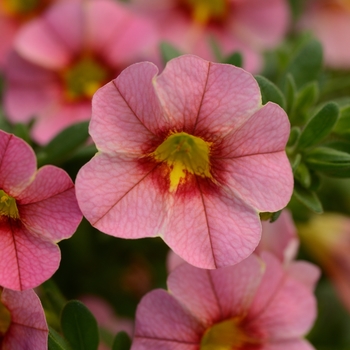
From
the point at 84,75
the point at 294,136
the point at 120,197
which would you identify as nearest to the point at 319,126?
the point at 294,136

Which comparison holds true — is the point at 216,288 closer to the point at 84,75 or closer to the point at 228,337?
the point at 228,337

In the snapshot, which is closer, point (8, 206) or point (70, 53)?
point (8, 206)

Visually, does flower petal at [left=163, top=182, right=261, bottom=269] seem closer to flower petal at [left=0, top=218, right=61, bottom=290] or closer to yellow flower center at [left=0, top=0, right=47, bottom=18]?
flower petal at [left=0, top=218, right=61, bottom=290]

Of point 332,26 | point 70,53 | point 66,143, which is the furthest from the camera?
point 332,26

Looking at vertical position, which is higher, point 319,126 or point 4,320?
point 319,126

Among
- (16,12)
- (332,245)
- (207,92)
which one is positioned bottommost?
(332,245)

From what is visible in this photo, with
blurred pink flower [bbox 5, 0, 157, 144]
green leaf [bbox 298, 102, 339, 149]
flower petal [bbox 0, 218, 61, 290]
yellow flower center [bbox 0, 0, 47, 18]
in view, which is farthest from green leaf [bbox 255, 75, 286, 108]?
yellow flower center [bbox 0, 0, 47, 18]

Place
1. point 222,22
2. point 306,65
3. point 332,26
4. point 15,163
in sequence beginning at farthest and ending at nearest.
A: point 332,26, point 222,22, point 306,65, point 15,163

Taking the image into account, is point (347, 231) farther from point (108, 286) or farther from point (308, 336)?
point (108, 286)
